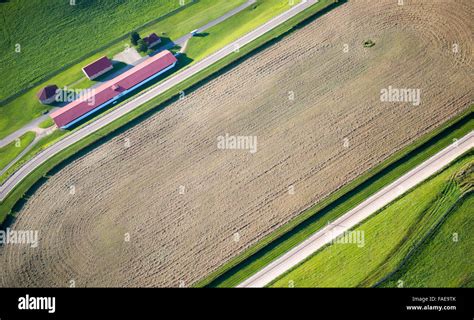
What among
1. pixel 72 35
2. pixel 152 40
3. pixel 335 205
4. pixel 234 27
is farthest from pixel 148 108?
pixel 335 205

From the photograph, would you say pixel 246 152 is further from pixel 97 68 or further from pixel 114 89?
pixel 97 68

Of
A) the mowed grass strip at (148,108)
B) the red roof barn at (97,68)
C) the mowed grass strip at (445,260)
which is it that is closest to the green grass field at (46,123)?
the mowed grass strip at (148,108)

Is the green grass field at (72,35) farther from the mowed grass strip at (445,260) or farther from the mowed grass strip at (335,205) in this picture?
the mowed grass strip at (445,260)

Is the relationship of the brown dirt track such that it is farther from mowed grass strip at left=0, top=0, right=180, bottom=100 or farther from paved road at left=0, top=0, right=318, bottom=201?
mowed grass strip at left=0, top=0, right=180, bottom=100

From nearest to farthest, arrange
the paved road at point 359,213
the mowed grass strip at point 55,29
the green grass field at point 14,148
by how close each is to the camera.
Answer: the paved road at point 359,213, the green grass field at point 14,148, the mowed grass strip at point 55,29
